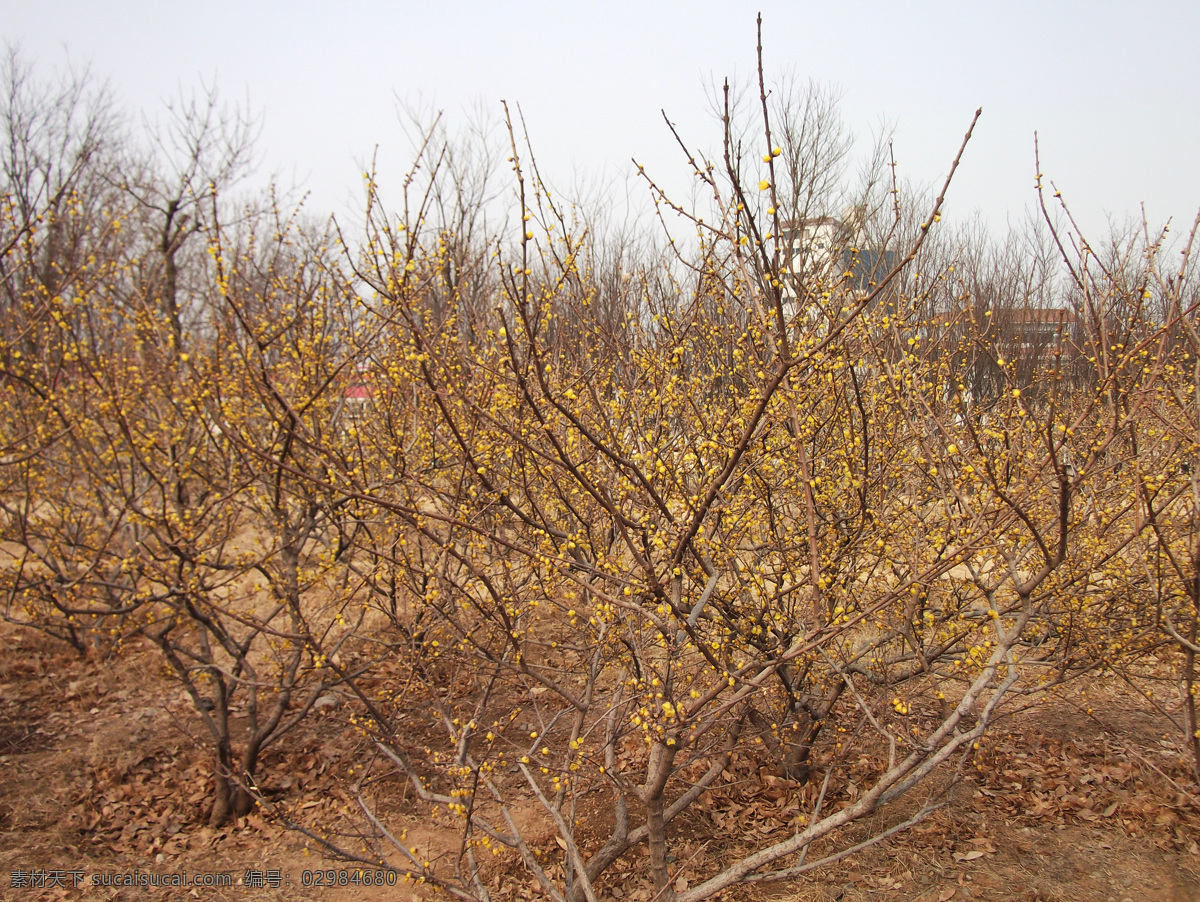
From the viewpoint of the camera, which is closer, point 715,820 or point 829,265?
point 829,265

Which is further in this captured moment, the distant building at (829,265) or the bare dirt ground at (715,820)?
the bare dirt ground at (715,820)

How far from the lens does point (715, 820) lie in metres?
5.04

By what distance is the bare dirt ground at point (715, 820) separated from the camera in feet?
14.4

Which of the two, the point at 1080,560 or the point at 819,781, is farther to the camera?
the point at 819,781

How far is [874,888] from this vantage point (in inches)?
172

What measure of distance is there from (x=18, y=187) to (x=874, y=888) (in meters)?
15.3

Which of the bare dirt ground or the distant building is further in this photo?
the bare dirt ground

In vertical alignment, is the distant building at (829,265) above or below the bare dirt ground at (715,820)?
above

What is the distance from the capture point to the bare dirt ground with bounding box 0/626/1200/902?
4.39 meters

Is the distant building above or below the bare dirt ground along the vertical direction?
above

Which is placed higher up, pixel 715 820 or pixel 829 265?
pixel 829 265

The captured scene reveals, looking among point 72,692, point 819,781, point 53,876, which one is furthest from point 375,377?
point 72,692

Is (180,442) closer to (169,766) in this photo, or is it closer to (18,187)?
(169,766)

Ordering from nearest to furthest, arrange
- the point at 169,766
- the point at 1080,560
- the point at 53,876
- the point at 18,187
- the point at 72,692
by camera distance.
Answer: the point at 1080,560 < the point at 53,876 < the point at 169,766 < the point at 72,692 < the point at 18,187
